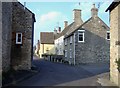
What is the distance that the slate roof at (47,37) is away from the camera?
259 ft

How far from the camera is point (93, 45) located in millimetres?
41594

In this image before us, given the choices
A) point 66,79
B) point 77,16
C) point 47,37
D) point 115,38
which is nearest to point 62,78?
point 66,79

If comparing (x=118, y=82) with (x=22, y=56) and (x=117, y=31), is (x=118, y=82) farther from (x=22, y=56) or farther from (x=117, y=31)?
(x=22, y=56)

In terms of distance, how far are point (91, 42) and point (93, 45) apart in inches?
22.7

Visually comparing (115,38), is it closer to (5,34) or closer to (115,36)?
(115,36)

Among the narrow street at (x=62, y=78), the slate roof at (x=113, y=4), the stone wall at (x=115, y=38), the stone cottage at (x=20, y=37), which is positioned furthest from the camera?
the stone cottage at (x=20, y=37)

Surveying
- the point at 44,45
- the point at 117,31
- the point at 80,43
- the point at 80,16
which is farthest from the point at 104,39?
the point at 44,45

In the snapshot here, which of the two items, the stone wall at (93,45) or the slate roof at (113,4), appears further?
the stone wall at (93,45)

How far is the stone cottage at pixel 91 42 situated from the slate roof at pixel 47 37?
1437 inches

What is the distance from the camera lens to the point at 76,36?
40.7 meters

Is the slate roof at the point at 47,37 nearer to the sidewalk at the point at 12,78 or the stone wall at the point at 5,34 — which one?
the stone wall at the point at 5,34

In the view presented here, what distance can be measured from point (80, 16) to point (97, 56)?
1299 cm

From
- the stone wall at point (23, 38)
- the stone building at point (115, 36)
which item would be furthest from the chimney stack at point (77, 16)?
the stone building at point (115, 36)

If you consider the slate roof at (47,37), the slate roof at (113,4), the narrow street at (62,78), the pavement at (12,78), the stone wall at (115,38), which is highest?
the slate roof at (47,37)
